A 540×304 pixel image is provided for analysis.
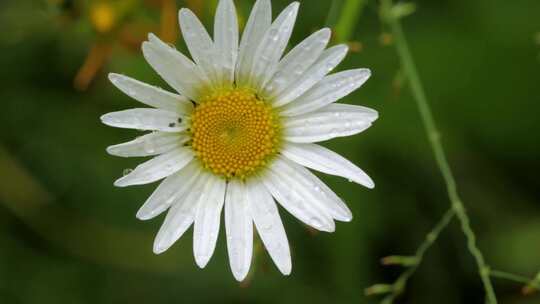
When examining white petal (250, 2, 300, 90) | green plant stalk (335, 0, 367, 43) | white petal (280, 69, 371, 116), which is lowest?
white petal (280, 69, 371, 116)

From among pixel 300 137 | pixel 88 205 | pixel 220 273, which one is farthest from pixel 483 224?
pixel 88 205

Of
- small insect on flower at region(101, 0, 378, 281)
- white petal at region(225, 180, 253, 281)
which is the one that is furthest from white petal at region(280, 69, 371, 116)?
white petal at region(225, 180, 253, 281)

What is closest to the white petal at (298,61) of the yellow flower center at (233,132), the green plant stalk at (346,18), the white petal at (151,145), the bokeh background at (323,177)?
the yellow flower center at (233,132)

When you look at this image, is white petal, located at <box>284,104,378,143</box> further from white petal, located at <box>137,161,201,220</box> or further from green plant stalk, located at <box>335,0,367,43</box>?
green plant stalk, located at <box>335,0,367,43</box>

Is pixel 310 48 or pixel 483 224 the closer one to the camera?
pixel 310 48

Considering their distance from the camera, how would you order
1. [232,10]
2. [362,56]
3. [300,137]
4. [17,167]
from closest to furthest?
[232,10]
[300,137]
[362,56]
[17,167]

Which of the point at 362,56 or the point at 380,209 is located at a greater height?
the point at 362,56

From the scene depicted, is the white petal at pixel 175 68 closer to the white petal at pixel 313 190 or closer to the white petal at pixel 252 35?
the white petal at pixel 252 35

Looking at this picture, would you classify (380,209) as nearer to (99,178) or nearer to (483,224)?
(483,224)
